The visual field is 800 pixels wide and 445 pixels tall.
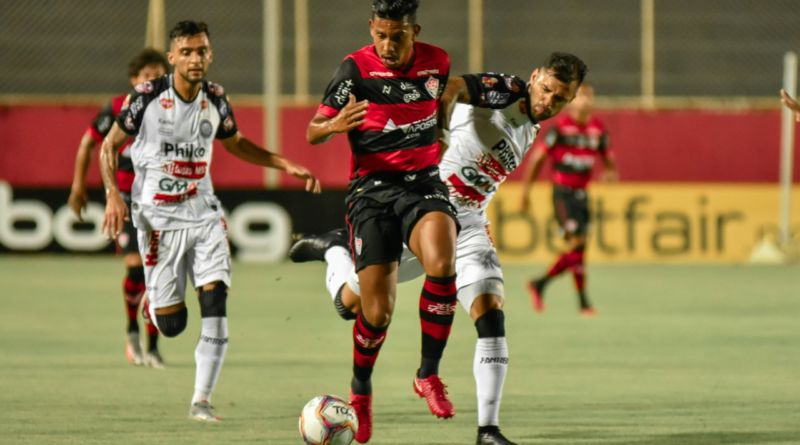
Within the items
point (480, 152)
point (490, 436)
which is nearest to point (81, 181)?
point (480, 152)

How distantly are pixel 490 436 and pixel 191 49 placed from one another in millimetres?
2704

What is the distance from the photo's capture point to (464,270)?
7609 mm

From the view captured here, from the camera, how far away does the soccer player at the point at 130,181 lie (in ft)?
33.3

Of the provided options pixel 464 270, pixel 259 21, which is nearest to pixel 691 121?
pixel 259 21

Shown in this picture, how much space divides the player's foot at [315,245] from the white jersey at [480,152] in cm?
114

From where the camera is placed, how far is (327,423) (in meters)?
6.82

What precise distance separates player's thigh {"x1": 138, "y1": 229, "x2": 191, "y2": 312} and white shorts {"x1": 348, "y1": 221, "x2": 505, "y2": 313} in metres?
1.65

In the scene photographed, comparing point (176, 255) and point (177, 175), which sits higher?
point (177, 175)

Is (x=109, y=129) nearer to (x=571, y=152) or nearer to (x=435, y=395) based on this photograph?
(x=435, y=395)

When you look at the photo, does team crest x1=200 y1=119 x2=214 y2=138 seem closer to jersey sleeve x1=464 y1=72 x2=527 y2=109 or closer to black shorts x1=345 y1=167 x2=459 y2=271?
black shorts x1=345 y1=167 x2=459 y2=271

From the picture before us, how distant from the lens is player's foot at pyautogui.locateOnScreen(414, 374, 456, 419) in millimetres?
7332

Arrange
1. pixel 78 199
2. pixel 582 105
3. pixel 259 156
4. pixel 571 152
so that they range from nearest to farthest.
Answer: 1. pixel 259 156
2. pixel 78 199
3. pixel 582 105
4. pixel 571 152

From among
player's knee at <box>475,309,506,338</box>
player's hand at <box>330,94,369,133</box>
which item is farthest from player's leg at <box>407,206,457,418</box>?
player's hand at <box>330,94,369,133</box>

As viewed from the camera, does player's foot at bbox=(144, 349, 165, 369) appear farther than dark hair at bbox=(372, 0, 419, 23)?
Yes
